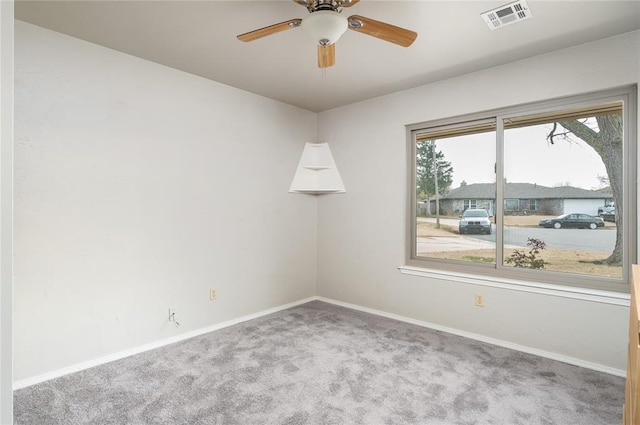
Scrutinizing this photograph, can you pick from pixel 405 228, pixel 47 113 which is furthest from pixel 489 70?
pixel 47 113

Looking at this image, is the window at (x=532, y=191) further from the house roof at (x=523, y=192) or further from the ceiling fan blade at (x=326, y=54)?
the ceiling fan blade at (x=326, y=54)

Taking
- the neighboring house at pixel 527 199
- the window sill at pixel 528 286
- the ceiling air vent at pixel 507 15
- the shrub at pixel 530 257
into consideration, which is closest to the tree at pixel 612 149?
the neighboring house at pixel 527 199

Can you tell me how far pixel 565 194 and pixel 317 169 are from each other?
2360 millimetres

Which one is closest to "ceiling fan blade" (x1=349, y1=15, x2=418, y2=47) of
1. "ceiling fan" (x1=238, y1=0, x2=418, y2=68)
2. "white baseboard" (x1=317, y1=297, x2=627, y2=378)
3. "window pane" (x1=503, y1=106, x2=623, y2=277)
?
"ceiling fan" (x1=238, y1=0, x2=418, y2=68)

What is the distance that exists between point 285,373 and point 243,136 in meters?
2.44

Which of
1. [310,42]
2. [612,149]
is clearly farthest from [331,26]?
→ [612,149]

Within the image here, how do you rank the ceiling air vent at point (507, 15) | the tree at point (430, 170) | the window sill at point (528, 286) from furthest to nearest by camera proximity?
the tree at point (430, 170) → the window sill at point (528, 286) → the ceiling air vent at point (507, 15)

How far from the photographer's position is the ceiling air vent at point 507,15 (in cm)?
214

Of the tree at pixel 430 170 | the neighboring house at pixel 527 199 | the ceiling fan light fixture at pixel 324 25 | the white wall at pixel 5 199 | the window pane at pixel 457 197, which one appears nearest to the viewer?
the white wall at pixel 5 199

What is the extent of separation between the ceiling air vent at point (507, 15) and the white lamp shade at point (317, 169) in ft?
6.18

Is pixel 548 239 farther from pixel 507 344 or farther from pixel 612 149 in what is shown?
pixel 507 344

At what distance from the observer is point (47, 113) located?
2453 millimetres

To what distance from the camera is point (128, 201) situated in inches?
112

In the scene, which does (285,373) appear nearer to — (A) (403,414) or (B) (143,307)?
(A) (403,414)
